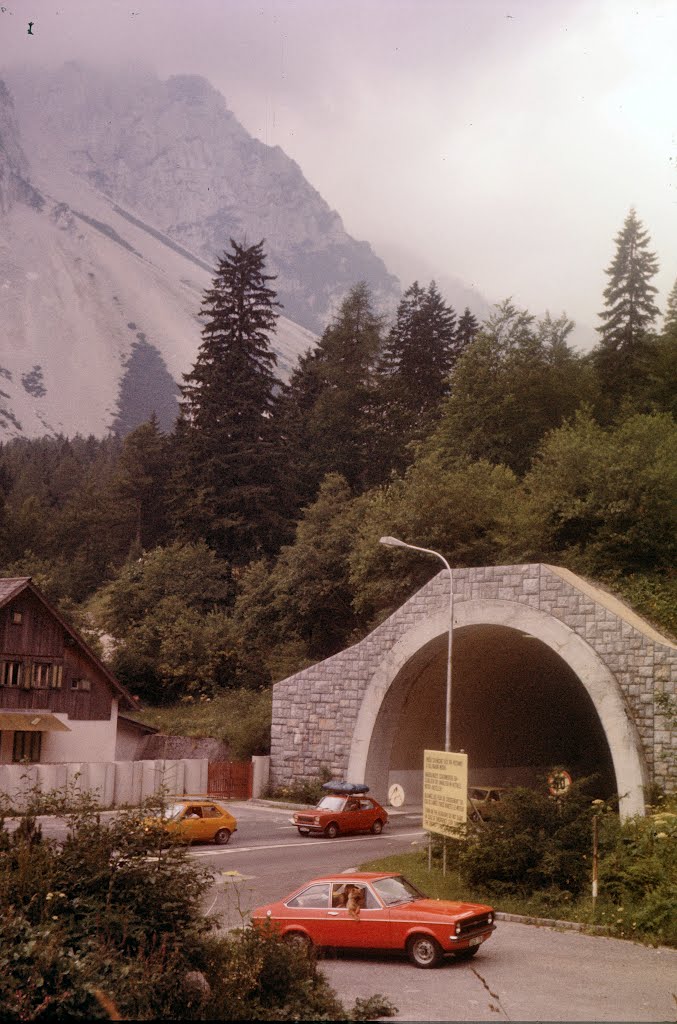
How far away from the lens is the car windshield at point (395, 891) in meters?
15.2

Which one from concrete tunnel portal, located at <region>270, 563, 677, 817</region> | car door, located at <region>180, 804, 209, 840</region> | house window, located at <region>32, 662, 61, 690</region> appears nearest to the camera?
concrete tunnel portal, located at <region>270, 563, 677, 817</region>

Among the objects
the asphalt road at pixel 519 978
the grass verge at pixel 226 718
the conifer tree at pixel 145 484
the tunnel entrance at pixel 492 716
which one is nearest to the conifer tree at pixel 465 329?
the conifer tree at pixel 145 484

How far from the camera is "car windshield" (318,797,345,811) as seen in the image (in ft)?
104

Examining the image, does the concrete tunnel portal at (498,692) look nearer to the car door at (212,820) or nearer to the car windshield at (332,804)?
the car windshield at (332,804)

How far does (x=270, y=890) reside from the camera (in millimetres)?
20250

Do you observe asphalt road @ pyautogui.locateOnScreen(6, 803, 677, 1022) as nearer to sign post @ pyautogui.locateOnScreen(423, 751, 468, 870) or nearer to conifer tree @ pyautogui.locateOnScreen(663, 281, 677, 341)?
sign post @ pyautogui.locateOnScreen(423, 751, 468, 870)

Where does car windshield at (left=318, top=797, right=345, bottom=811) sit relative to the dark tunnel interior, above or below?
below

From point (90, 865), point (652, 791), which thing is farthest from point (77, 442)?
point (90, 865)

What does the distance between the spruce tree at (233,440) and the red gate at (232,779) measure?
24.4 meters

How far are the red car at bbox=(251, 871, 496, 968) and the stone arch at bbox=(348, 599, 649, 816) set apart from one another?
337 inches

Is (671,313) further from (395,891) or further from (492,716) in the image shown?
(395,891)

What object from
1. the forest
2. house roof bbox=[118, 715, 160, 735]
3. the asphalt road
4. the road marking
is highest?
the forest

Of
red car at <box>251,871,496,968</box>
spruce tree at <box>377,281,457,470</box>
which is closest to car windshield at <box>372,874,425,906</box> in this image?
red car at <box>251,871,496,968</box>

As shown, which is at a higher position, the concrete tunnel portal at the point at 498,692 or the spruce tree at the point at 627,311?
the spruce tree at the point at 627,311
